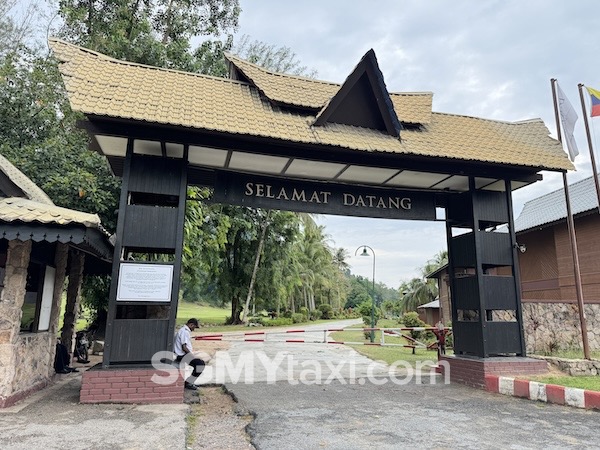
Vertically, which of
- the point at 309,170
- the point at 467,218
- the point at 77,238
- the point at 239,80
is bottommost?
the point at 77,238

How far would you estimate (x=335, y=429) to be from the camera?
5633mm

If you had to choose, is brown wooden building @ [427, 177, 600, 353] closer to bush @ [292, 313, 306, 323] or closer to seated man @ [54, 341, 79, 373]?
seated man @ [54, 341, 79, 373]

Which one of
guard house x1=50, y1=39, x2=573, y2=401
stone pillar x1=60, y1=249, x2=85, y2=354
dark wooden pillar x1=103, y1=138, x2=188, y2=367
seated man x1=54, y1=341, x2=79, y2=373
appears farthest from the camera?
stone pillar x1=60, y1=249, x2=85, y2=354

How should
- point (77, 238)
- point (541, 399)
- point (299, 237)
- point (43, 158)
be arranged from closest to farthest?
1. point (77, 238)
2. point (541, 399)
3. point (43, 158)
4. point (299, 237)

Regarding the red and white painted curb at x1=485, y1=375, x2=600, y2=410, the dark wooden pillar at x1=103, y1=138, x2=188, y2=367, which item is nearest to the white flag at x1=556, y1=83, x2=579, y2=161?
the red and white painted curb at x1=485, y1=375, x2=600, y2=410

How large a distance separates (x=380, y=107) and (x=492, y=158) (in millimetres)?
2480

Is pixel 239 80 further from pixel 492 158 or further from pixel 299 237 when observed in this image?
pixel 299 237

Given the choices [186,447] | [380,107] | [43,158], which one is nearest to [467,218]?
[380,107]

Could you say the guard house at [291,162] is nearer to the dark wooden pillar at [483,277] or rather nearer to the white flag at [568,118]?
the dark wooden pillar at [483,277]

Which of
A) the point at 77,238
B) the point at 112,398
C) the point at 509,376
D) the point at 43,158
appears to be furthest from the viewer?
the point at 43,158

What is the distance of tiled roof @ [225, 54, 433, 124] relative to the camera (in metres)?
9.02

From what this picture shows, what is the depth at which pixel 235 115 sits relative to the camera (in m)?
8.14

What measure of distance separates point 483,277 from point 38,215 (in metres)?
8.10

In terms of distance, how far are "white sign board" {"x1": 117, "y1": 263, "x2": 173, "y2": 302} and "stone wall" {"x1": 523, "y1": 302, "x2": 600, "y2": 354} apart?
10395mm
